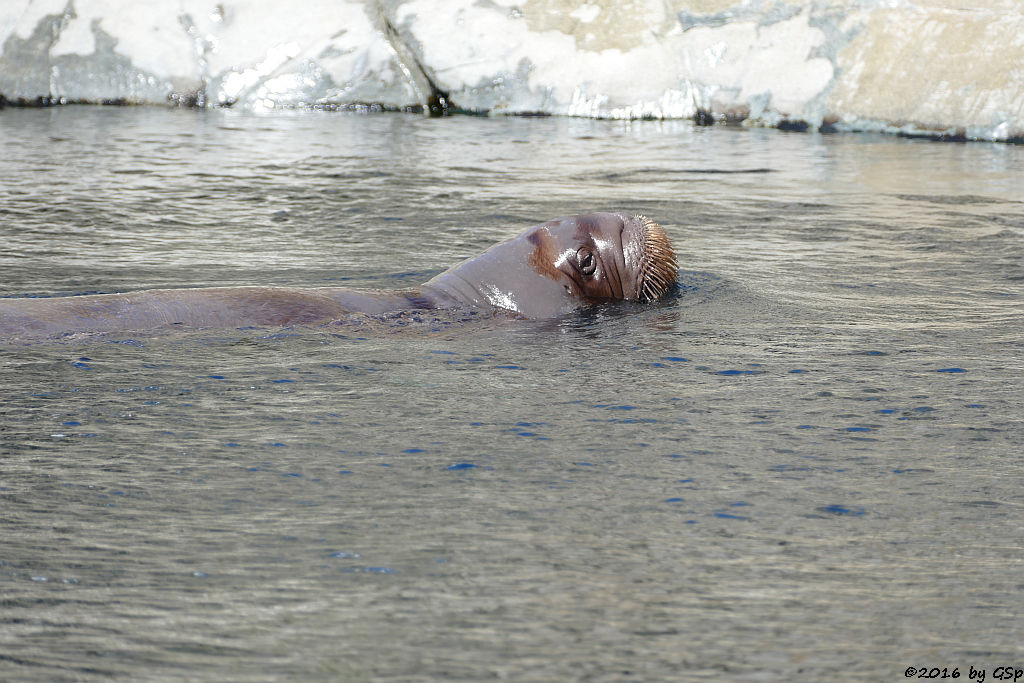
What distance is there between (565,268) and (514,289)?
0.89 ft

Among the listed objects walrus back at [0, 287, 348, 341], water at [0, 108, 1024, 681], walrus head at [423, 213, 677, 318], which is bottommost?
water at [0, 108, 1024, 681]

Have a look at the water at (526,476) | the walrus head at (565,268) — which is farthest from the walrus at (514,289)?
the water at (526,476)

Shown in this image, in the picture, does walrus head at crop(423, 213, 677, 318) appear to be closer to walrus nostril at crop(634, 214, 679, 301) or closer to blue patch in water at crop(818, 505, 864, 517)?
walrus nostril at crop(634, 214, 679, 301)

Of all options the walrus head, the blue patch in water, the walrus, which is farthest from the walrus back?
the blue patch in water

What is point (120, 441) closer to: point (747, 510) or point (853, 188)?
point (747, 510)

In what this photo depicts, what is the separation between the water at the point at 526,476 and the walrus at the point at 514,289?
0.14 m

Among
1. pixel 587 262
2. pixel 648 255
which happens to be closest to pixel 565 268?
pixel 587 262

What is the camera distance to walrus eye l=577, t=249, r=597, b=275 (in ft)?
18.9

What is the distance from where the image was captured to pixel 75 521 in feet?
10.5

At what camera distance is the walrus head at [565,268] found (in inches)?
224

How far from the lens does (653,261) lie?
586 cm

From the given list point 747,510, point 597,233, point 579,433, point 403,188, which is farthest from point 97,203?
point 747,510

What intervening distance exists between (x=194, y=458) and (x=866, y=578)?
198 cm

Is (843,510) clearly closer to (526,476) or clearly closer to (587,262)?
(526,476)
